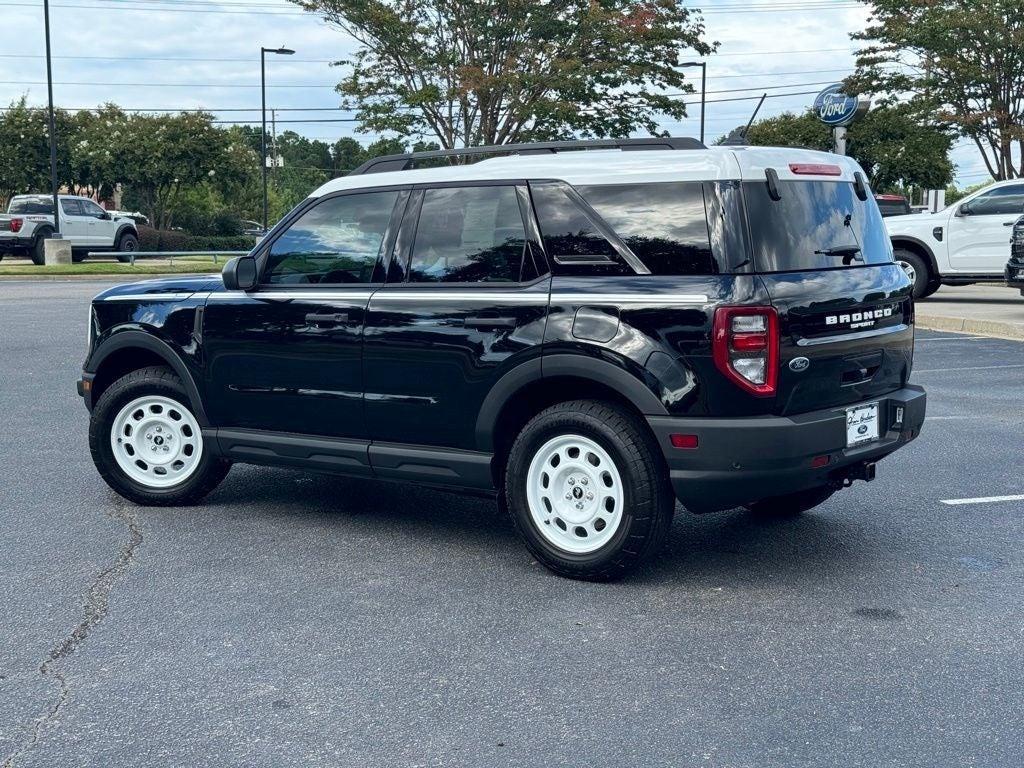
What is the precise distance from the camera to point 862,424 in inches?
200

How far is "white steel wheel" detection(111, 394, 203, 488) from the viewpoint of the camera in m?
6.42

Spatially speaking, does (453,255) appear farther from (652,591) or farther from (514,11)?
(514,11)

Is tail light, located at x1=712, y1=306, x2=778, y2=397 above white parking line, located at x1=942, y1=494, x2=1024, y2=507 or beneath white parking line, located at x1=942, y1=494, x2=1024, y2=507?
above

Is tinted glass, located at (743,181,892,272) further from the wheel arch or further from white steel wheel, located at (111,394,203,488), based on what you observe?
white steel wheel, located at (111,394,203,488)

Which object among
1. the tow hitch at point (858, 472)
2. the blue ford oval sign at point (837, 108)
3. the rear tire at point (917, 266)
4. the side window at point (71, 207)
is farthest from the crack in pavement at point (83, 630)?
the side window at point (71, 207)

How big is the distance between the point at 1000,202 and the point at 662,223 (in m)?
15.1

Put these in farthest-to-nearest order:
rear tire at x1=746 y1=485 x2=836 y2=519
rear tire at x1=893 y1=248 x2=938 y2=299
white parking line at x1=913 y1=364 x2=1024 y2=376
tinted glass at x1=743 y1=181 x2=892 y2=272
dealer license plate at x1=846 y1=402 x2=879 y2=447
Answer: rear tire at x1=893 y1=248 x2=938 y2=299
white parking line at x1=913 y1=364 x2=1024 y2=376
rear tire at x1=746 y1=485 x2=836 y2=519
dealer license plate at x1=846 y1=402 x2=879 y2=447
tinted glass at x1=743 y1=181 x2=892 y2=272

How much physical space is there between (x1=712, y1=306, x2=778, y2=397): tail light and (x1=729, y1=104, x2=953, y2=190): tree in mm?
26472

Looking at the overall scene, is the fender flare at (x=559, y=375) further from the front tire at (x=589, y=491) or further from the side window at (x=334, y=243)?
the side window at (x=334, y=243)

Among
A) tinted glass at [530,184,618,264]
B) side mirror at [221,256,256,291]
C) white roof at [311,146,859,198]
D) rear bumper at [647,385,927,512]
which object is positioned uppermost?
white roof at [311,146,859,198]

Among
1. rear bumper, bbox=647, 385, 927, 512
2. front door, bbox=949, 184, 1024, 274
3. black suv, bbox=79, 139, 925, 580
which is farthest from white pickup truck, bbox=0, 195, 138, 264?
rear bumper, bbox=647, 385, 927, 512

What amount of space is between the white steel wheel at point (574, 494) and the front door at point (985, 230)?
14783mm

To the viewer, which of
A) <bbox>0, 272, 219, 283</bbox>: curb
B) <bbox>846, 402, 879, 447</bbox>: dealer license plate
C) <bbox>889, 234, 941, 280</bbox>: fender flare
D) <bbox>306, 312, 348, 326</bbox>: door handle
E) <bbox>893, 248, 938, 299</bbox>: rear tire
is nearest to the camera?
<bbox>846, 402, 879, 447</bbox>: dealer license plate

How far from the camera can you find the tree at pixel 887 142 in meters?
32.8
